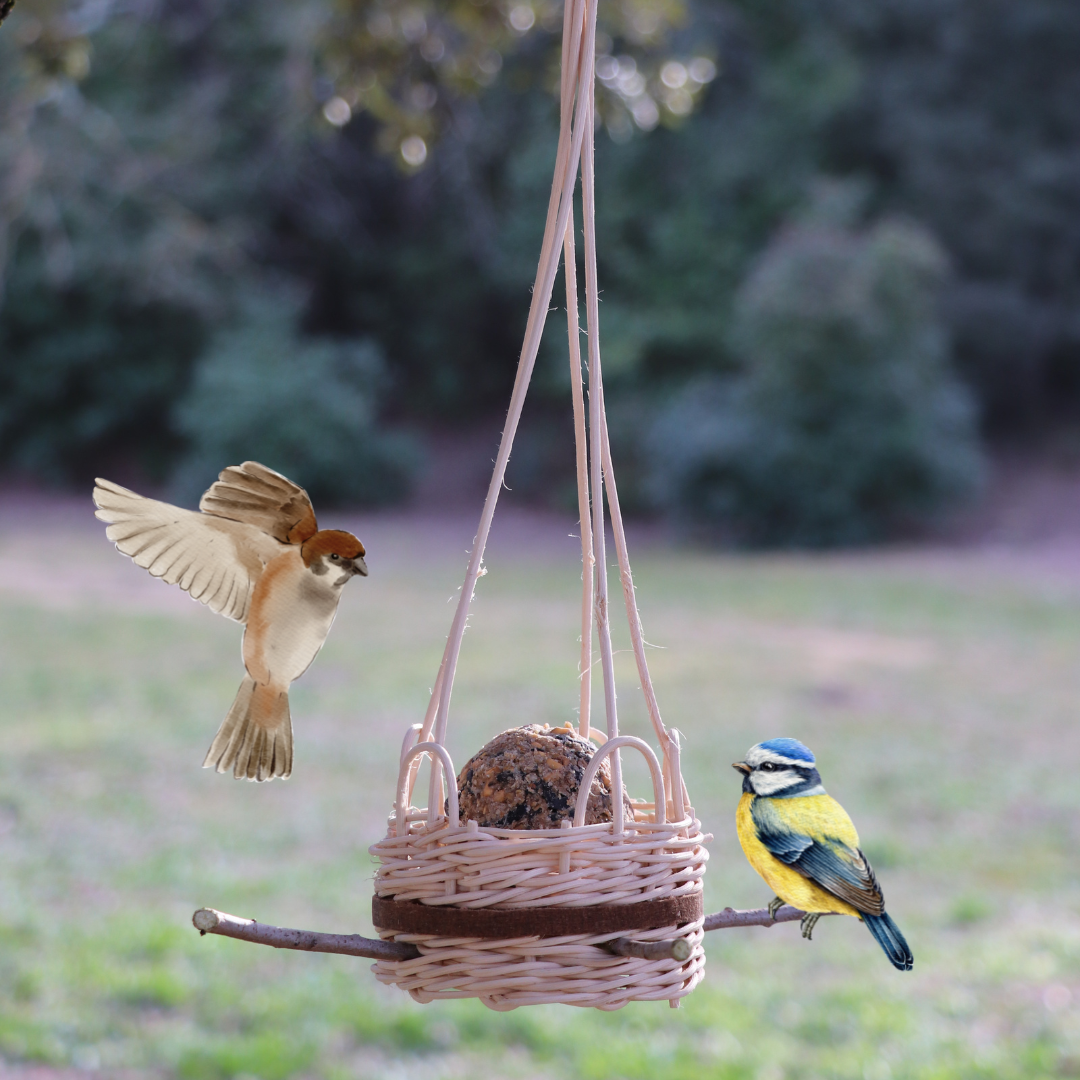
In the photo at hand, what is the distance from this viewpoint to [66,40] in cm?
399

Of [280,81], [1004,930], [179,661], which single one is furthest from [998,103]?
[1004,930]

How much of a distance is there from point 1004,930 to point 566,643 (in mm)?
5895

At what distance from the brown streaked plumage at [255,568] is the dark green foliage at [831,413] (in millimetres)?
15226

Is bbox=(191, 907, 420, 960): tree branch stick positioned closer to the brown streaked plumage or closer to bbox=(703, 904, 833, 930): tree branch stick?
the brown streaked plumage

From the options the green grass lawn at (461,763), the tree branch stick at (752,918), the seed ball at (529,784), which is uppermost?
the green grass lawn at (461,763)

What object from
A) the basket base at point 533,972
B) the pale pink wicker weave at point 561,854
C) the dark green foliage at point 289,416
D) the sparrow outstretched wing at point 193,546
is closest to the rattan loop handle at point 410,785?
the pale pink wicker weave at point 561,854

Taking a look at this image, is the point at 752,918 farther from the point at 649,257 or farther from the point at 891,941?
the point at 649,257

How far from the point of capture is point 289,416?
62.6 ft

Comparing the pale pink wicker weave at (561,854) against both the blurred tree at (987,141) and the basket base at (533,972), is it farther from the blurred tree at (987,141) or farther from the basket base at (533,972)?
the blurred tree at (987,141)

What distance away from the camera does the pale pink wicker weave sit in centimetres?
132

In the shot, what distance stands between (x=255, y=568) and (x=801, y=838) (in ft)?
1.87

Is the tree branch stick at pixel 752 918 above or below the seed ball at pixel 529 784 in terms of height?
below

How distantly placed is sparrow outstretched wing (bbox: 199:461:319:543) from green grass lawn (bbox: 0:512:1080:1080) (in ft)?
1.57

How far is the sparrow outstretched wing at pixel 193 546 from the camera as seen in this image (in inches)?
45.6
